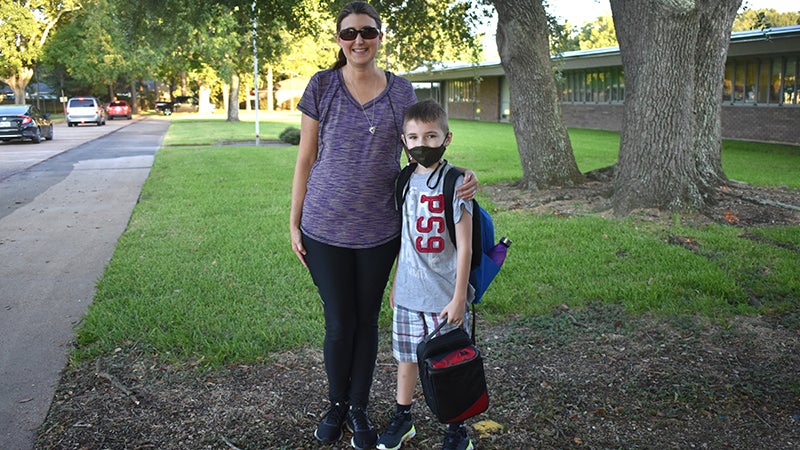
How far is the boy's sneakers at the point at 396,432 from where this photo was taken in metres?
3.28

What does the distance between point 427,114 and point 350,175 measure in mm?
417

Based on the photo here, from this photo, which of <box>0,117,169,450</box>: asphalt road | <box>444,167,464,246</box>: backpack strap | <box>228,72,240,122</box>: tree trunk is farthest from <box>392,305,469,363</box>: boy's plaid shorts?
<box>228,72,240,122</box>: tree trunk

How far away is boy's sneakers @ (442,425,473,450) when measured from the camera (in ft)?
10.5

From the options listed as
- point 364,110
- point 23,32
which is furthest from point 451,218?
point 23,32

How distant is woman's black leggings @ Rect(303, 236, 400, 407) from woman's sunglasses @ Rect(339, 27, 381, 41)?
88 cm

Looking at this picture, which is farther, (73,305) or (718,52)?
(718,52)

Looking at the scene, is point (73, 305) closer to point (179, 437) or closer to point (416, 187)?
point (179, 437)

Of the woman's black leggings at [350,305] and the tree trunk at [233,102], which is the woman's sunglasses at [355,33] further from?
the tree trunk at [233,102]

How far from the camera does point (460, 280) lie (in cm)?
298

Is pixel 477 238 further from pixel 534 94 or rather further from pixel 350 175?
pixel 534 94

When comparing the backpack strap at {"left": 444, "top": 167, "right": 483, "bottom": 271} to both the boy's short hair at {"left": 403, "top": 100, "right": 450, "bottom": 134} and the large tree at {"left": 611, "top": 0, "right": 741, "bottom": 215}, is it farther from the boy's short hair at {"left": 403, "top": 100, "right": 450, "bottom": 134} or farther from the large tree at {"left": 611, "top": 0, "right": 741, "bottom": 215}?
the large tree at {"left": 611, "top": 0, "right": 741, "bottom": 215}

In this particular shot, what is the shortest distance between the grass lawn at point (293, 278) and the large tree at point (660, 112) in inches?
24.7

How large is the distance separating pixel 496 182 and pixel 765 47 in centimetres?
1402

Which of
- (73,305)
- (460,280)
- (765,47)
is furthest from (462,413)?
(765,47)
